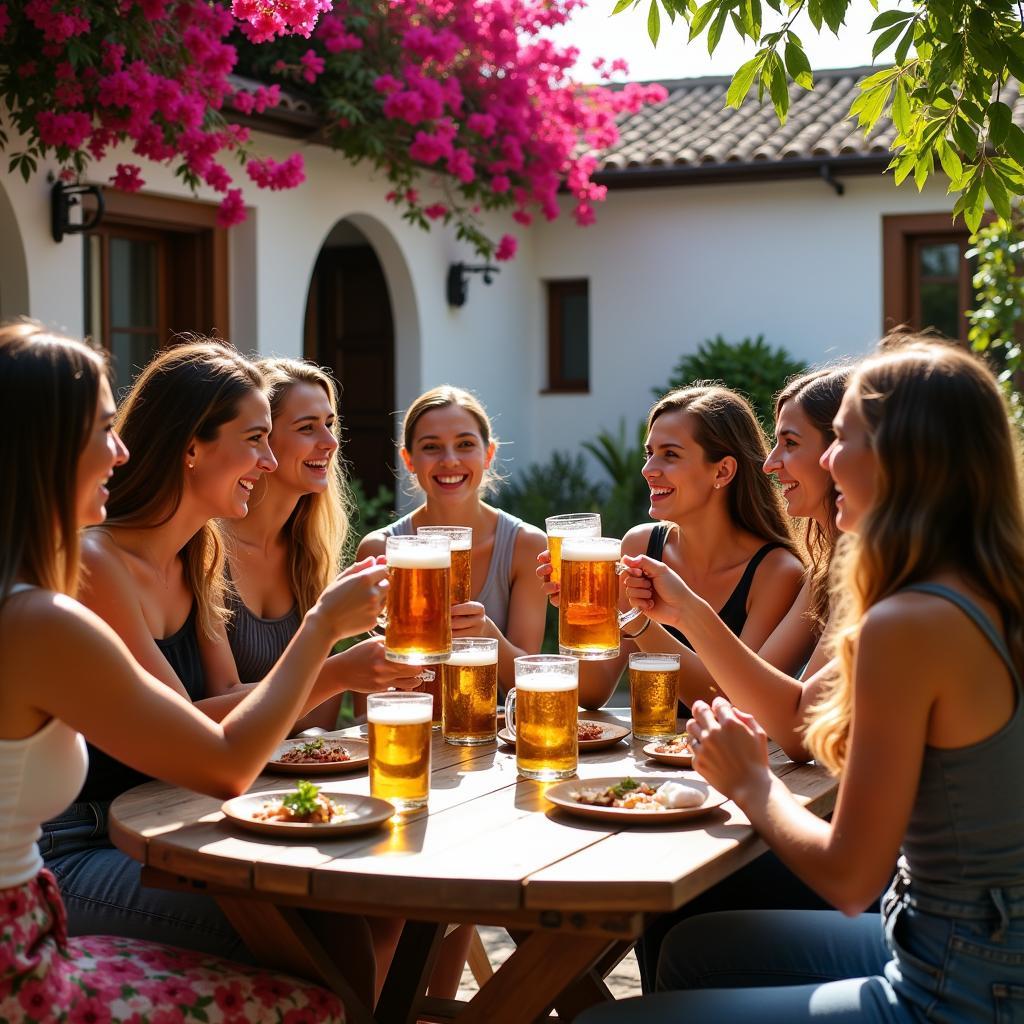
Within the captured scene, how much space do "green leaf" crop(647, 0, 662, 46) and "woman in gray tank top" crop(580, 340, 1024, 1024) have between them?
3.81 ft

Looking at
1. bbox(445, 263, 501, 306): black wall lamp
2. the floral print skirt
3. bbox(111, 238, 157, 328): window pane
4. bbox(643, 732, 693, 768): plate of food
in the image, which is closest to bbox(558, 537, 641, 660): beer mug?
bbox(643, 732, 693, 768): plate of food

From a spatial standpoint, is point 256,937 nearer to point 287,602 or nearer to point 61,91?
point 287,602

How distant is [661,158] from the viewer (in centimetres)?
1153

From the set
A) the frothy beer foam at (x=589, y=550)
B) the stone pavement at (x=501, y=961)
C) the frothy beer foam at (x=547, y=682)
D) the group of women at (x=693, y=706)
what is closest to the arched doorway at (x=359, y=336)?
the stone pavement at (x=501, y=961)

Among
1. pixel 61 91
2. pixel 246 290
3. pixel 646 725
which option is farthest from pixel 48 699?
pixel 246 290

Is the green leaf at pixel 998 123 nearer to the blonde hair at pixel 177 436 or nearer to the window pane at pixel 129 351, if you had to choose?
the blonde hair at pixel 177 436

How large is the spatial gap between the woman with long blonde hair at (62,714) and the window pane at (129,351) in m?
5.50

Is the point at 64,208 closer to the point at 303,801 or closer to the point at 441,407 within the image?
the point at 441,407

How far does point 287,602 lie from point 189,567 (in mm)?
605

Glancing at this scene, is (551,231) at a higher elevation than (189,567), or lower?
higher

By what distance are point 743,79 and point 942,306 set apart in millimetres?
8989

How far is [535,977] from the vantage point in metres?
2.24

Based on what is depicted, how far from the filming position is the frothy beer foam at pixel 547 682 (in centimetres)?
260

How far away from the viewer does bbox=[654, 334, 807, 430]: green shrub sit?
36.9 ft
